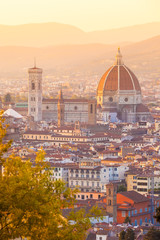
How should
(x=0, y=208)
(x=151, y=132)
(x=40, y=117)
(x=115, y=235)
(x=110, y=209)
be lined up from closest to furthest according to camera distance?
(x=0, y=208), (x=115, y=235), (x=110, y=209), (x=151, y=132), (x=40, y=117)

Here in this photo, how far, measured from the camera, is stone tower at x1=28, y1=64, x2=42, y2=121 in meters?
114

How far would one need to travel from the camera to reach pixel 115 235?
3819cm

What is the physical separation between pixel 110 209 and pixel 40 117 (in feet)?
230

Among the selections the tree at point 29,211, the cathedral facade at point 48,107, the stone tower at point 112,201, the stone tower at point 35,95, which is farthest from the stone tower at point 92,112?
the tree at point 29,211

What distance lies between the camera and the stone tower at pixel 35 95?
4483 inches

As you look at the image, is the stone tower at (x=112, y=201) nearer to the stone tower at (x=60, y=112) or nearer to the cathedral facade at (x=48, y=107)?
the stone tower at (x=60, y=112)

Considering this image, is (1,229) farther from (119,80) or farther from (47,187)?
(119,80)

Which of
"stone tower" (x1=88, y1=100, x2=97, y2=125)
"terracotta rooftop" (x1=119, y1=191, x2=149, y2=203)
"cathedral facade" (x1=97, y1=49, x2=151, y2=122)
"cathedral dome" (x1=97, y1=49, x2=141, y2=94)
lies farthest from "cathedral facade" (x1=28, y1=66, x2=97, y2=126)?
"terracotta rooftop" (x1=119, y1=191, x2=149, y2=203)

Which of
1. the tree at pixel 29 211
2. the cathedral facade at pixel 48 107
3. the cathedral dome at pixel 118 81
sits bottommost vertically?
the cathedral facade at pixel 48 107

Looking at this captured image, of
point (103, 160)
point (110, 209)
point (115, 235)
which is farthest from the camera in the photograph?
point (103, 160)

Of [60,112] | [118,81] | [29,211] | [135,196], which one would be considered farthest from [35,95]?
[29,211]

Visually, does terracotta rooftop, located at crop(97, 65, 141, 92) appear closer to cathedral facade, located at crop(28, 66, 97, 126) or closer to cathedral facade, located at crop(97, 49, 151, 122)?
cathedral facade, located at crop(97, 49, 151, 122)

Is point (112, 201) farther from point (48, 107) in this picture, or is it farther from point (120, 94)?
point (120, 94)

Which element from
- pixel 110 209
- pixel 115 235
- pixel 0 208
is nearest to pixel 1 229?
pixel 0 208
